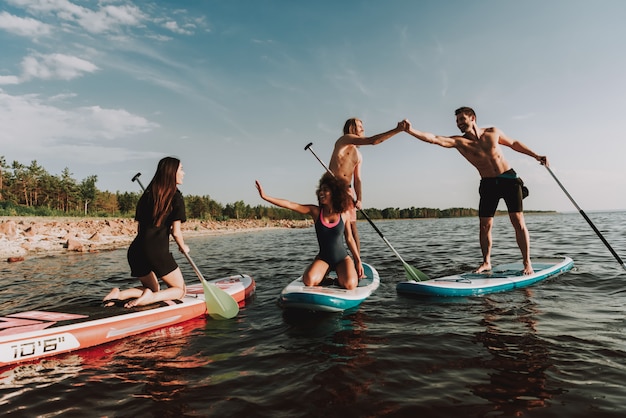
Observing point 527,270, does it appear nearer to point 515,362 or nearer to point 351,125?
point 515,362

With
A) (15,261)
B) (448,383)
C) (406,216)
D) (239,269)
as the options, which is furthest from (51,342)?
(406,216)

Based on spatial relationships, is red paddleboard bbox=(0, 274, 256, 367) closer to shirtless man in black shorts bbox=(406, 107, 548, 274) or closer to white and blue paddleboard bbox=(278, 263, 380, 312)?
white and blue paddleboard bbox=(278, 263, 380, 312)

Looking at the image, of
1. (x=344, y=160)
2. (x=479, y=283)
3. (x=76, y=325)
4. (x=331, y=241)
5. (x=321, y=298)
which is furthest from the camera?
(x=344, y=160)

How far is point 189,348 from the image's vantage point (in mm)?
4367

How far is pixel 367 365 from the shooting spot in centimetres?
366

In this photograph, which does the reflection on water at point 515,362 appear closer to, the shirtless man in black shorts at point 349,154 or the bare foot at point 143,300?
the shirtless man in black shorts at point 349,154

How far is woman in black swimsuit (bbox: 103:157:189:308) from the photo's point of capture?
5.21 meters

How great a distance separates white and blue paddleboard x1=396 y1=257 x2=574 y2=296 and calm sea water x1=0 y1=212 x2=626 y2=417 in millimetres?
213

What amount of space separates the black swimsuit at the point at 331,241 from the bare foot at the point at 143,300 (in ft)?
8.94

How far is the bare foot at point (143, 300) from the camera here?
509 centimetres

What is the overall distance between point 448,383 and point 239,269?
28.7 ft

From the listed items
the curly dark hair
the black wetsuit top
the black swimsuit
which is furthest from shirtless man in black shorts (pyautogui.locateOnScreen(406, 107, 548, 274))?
the black wetsuit top

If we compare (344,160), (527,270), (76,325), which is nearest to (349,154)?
(344,160)

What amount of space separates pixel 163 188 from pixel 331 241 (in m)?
2.74
